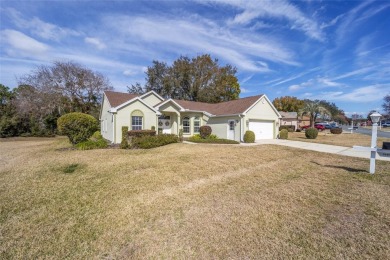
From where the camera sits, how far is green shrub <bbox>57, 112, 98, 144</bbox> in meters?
14.5

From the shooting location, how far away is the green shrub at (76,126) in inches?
569

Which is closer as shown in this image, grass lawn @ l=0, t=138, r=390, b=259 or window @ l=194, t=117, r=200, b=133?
grass lawn @ l=0, t=138, r=390, b=259

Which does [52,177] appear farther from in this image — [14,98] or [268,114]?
[14,98]

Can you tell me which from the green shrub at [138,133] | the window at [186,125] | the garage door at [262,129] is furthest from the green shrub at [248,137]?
the green shrub at [138,133]

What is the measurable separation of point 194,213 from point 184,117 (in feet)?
58.8

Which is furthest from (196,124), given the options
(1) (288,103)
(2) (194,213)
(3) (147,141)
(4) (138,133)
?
(1) (288,103)

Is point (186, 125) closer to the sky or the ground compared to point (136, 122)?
closer to the ground

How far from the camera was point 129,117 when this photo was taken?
59.7 ft

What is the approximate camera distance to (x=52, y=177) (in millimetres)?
7480

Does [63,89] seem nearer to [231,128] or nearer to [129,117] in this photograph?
[129,117]

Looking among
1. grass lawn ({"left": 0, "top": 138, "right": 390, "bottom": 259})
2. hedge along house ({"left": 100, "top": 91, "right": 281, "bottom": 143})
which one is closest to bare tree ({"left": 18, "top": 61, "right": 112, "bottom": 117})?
hedge along house ({"left": 100, "top": 91, "right": 281, "bottom": 143})

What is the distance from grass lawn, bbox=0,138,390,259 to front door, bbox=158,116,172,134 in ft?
44.7

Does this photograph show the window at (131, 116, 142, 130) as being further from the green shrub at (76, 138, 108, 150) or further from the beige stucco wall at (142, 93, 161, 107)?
the beige stucco wall at (142, 93, 161, 107)

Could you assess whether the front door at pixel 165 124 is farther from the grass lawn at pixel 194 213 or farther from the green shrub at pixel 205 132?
the grass lawn at pixel 194 213
